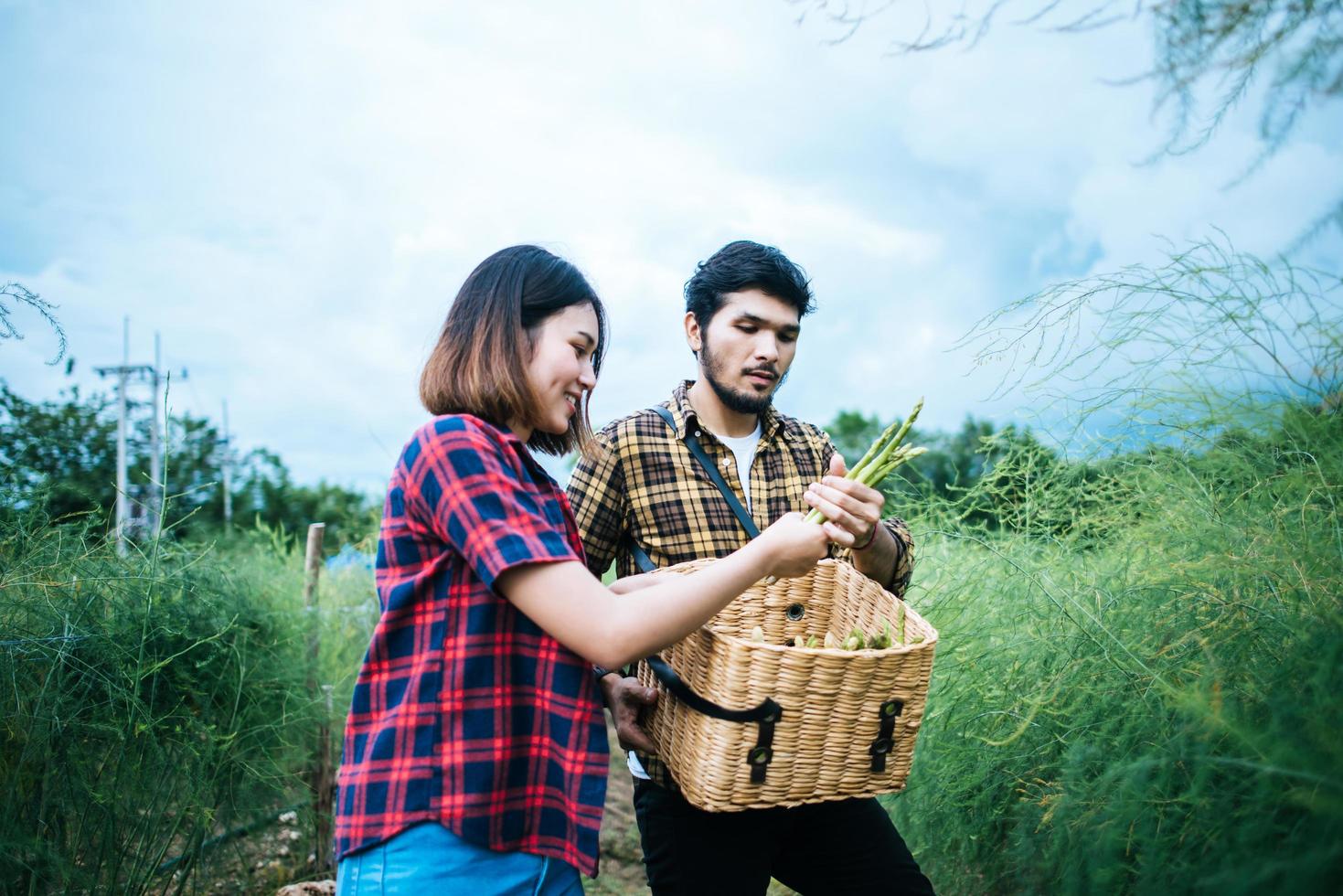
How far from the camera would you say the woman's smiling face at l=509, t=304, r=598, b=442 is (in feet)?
5.14

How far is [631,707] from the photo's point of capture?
6.24 ft

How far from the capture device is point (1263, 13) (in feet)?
4.75

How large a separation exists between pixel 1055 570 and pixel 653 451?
1.41m

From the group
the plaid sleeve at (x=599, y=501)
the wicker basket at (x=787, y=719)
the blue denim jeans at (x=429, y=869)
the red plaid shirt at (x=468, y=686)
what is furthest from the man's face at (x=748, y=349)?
the blue denim jeans at (x=429, y=869)

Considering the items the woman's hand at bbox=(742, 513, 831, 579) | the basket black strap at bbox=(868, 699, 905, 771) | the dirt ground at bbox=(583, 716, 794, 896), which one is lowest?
the dirt ground at bbox=(583, 716, 794, 896)

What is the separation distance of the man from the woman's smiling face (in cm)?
28

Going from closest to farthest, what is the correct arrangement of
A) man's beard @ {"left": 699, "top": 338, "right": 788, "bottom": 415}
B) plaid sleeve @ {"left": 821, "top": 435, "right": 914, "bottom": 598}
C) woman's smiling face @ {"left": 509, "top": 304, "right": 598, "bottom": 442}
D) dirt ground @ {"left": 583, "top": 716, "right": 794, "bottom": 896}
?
woman's smiling face @ {"left": 509, "top": 304, "right": 598, "bottom": 442} → plaid sleeve @ {"left": 821, "top": 435, "right": 914, "bottom": 598} → man's beard @ {"left": 699, "top": 338, "right": 788, "bottom": 415} → dirt ground @ {"left": 583, "top": 716, "right": 794, "bottom": 896}

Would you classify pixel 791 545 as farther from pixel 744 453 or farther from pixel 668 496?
pixel 744 453

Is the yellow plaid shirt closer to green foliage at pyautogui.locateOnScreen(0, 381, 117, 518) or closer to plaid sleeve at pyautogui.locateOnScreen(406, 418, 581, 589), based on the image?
plaid sleeve at pyautogui.locateOnScreen(406, 418, 581, 589)

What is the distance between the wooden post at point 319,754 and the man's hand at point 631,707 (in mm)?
2882

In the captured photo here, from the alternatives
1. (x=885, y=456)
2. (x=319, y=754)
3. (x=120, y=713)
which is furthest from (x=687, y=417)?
(x=319, y=754)

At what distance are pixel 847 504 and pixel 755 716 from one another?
1.38 ft

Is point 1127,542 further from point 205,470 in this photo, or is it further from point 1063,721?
point 205,470

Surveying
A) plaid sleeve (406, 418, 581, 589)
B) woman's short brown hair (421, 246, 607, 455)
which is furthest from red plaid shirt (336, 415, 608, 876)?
woman's short brown hair (421, 246, 607, 455)
